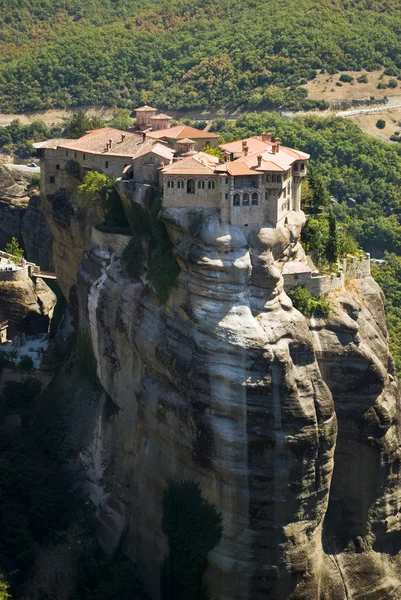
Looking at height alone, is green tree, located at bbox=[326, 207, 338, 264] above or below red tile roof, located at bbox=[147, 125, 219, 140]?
below

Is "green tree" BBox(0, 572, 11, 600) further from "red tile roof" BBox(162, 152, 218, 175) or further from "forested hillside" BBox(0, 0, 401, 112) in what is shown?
"forested hillside" BBox(0, 0, 401, 112)

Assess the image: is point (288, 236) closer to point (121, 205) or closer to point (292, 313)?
point (292, 313)

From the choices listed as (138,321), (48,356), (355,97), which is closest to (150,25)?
(355,97)

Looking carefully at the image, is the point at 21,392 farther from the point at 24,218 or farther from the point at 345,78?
the point at 345,78

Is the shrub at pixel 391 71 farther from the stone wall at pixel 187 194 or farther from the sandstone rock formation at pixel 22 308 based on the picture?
the stone wall at pixel 187 194

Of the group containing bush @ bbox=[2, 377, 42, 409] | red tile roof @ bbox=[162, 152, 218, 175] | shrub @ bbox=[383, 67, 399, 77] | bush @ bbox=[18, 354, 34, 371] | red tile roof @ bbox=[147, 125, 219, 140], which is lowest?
bush @ bbox=[2, 377, 42, 409]

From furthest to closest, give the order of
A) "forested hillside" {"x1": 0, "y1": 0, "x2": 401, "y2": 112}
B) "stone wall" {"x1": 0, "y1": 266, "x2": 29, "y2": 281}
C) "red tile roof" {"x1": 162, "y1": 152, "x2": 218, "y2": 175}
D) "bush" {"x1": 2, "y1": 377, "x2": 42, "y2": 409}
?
Answer: "forested hillside" {"x1": 0, "y1": 0, "x2": 401, "y2": 112} → "stone wall" {"x1": 0, "y1": 266, "x2": 29, "y2": 281} → "bush" {"x1": 2, "y1": 377, "x2": 42, "y2": 409} → "red tile roof" {"x1": 162, "y1": 152, "x2": 218, "y2": 175}

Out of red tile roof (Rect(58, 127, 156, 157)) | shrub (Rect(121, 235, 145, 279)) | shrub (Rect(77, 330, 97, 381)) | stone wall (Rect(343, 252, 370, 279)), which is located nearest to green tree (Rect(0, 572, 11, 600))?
shrub (Rect(77, 330, 97, 381))
